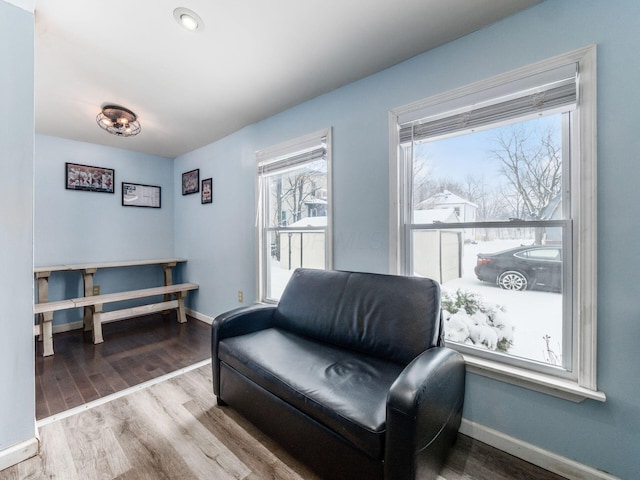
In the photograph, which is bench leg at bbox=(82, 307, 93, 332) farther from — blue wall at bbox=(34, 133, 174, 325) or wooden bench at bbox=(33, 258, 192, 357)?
blue wall at bbox=(34, 133, 174, 325)

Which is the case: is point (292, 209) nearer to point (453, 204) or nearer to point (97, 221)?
point (453, 204)

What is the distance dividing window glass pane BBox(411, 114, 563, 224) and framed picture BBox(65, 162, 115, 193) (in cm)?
381

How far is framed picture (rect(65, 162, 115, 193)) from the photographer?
11.1 ft

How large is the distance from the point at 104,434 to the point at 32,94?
191 centimetres

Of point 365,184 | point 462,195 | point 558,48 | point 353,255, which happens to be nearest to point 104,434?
point 353,255

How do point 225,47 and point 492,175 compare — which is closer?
point 492,175

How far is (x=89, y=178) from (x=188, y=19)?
2.95m

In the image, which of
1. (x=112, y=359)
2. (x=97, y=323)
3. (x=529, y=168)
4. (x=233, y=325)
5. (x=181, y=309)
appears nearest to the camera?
(x=529, y=168)

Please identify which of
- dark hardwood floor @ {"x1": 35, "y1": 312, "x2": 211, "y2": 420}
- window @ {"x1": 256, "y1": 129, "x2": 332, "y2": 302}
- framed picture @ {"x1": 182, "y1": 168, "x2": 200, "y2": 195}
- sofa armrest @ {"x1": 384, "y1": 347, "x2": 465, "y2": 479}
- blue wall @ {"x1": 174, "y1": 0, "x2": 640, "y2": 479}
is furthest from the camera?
framed picture @ {"x1": 182, "y1": 168, "x2": 200, "y2": 195}

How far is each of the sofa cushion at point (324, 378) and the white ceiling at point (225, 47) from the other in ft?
6.16

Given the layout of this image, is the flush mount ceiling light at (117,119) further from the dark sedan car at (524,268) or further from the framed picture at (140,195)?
the dark sedan car at (524,268)

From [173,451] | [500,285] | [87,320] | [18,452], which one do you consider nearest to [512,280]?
[500,285]

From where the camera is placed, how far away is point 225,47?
1.77 metres

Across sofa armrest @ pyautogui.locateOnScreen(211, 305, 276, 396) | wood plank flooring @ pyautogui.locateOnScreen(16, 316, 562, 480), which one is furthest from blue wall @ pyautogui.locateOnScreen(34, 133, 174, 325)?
sofa armrest @ pyautogui.locateOnScreen(211, 305, 276, 396)
